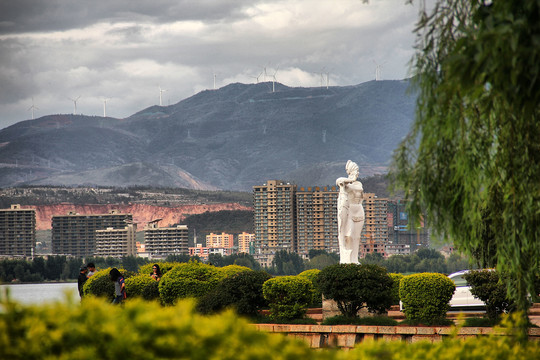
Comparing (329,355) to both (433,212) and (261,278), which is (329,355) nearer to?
(433,212)

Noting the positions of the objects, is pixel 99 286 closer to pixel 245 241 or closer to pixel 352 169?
pixel 352 169

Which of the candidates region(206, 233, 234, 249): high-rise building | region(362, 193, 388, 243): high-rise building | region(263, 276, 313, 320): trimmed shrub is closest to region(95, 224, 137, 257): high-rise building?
region(206, 233, 234, 249): high-rise building

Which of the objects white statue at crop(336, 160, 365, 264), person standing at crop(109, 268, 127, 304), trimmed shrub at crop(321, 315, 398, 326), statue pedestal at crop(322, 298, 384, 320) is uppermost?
white statue at crop(336, 160, 365, 264)

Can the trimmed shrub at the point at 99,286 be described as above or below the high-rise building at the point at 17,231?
below

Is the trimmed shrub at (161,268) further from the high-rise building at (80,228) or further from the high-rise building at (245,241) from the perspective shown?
the high-rise building at (80,228)

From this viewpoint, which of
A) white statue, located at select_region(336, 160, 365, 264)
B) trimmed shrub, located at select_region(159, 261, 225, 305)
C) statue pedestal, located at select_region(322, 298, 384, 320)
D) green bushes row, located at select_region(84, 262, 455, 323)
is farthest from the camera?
white statue, located at select_region(336, 160, 365, 264)

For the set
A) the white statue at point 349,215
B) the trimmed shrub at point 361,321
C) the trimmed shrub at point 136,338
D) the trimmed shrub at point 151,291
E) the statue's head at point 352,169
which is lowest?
the trimmed shrub at point 361,321

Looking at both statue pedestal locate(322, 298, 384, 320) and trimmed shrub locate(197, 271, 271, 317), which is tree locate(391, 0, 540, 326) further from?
trimmed shrub locate(197, 271, 271, 317)

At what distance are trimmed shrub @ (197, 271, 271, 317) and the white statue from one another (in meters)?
3.23

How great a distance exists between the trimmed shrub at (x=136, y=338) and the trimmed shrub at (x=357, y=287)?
42.0 ft

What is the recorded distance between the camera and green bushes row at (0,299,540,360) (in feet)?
14.5

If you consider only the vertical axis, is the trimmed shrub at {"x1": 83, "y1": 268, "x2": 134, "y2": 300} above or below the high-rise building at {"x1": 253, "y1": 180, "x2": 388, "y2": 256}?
below

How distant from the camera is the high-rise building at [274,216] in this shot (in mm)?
165250

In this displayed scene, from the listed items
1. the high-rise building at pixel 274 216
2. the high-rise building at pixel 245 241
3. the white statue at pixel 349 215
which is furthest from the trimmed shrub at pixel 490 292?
the high-rise building at pixel 245 241
